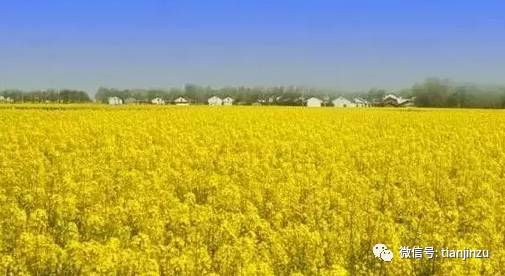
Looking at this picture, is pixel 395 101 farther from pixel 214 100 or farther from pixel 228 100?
pixel 214 100

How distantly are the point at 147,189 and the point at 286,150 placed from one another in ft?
21.9

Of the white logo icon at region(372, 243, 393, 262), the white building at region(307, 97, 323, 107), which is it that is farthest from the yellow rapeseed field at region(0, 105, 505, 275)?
the white building at region(307, 97, 323, 107)

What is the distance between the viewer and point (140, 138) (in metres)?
18.4

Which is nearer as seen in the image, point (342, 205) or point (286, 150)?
point (342, 205)

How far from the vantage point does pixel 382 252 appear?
6965 mm

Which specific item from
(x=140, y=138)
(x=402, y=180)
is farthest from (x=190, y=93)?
(x=402, y=180)

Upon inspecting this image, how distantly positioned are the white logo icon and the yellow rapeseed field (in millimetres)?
63

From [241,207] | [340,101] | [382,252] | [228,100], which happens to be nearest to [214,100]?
[228,100]

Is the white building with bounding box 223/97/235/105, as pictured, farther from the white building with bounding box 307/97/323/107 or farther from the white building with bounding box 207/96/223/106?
the white building with bounding box 307/97/323/107

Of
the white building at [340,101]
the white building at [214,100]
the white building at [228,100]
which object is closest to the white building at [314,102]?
the white building at [340,101]

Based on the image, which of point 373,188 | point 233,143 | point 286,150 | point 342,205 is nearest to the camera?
point 342,205

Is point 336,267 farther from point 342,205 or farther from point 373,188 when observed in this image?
point 373,188

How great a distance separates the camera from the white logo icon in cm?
680

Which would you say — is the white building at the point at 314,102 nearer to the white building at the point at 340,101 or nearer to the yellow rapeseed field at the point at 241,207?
the white building at the point at 340,101
